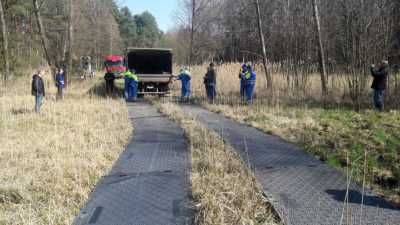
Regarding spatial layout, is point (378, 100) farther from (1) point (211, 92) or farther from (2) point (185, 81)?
(2) point (185, 81)

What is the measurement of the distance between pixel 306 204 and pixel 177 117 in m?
7.68

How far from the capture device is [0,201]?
5.15 metres

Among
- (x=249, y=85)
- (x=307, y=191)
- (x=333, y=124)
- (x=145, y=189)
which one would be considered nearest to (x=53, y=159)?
(x=145, y=189)

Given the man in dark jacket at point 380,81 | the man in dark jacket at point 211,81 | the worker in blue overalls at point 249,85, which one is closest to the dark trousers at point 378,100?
the man in dark jacket at point 380,81

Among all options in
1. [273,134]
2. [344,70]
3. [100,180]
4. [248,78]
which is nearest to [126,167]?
[100,180]

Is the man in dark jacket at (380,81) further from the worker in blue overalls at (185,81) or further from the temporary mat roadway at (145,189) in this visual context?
the worker in blue overalls at (185,81)

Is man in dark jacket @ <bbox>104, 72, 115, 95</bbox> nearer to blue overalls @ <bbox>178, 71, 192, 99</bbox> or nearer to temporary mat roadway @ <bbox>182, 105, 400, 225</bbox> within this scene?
blue overalls @ <bbox>178, 71, 192, 99</bbox>

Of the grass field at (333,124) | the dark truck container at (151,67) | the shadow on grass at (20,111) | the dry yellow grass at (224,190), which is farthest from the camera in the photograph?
the dark truck container at (151,67)

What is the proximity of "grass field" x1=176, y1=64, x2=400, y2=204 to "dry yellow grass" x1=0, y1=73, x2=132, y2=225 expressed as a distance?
142 inches

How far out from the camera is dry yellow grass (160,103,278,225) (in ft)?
14.2

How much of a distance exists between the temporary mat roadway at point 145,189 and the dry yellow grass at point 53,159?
Result: 20 centimetres

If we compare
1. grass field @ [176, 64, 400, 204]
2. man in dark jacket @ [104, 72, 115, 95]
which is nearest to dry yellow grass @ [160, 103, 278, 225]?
grass field @ [176, 64, 400, 204]

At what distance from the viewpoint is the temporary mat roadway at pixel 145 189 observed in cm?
455

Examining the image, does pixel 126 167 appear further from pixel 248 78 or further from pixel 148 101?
pixel 148 101
